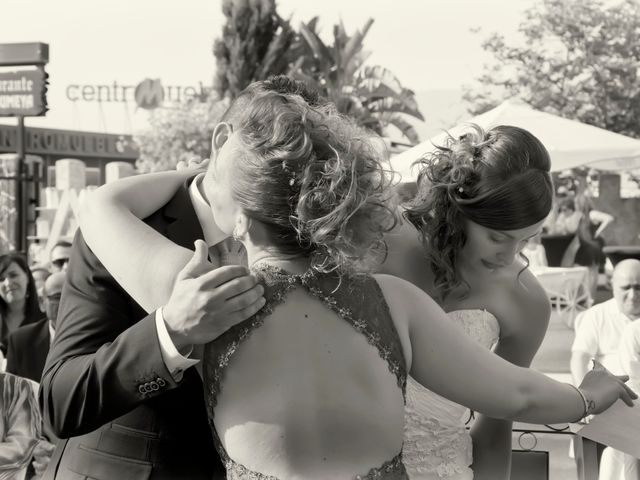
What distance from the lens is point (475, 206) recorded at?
2646 millimetres

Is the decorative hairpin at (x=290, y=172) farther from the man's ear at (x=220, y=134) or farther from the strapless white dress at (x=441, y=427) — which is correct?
the strapless white dress at (x=441, y=427)

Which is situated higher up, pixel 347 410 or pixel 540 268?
pixel 347 410

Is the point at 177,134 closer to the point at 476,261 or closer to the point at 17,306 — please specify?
the point at 17,306

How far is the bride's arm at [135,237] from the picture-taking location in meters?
1.75

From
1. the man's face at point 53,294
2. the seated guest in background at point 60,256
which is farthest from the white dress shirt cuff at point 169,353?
the seated guest in background at point 60,256

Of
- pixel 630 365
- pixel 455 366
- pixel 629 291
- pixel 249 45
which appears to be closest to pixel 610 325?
pixel 629 291

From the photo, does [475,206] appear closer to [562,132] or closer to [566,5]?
[562,132]

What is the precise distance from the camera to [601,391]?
2150 millimetres

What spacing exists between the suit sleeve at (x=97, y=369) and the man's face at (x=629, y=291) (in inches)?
215

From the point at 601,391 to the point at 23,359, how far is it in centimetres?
489

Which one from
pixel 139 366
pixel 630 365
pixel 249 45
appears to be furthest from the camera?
pixel 249 45

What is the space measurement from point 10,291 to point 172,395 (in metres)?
5.84

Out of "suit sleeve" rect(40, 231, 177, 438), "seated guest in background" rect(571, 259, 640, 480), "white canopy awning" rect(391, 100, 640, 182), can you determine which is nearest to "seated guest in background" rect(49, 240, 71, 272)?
"white canopy awning" rect(391, 100, 640, 182)

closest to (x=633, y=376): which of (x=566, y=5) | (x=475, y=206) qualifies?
(x=475, y=206)
